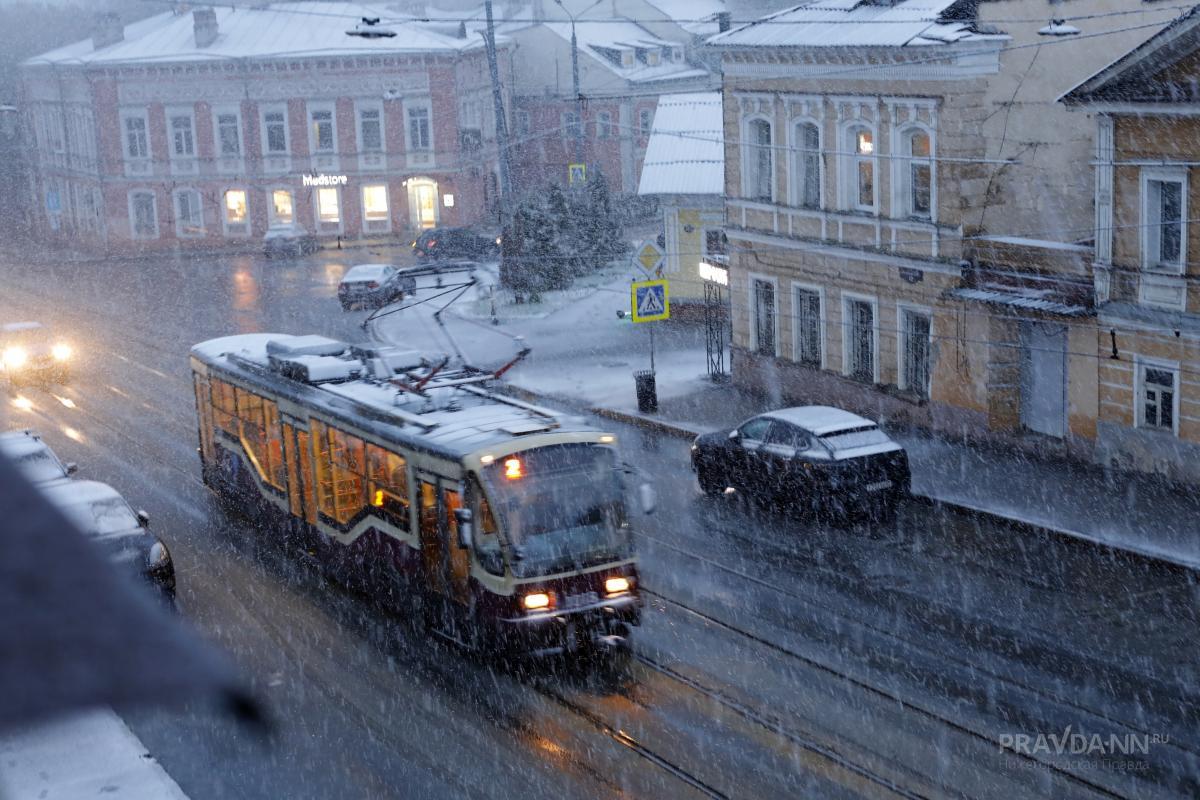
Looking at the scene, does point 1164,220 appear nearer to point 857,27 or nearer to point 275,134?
point 857,27

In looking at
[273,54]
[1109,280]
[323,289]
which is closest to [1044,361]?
[1109,280]

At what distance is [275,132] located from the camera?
6366 cm

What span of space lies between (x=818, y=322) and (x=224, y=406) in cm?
1326

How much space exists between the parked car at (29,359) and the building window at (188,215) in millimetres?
29181

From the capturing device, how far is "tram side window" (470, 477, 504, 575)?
1430 cm

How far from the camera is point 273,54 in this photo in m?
62.4

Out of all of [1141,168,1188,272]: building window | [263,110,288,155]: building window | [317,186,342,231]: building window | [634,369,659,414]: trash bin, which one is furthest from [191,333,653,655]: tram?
[263,110,288,155]: building window

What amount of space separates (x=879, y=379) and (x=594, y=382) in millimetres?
7632

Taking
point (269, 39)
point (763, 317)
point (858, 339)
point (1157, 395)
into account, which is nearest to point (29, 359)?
point (763, 317)

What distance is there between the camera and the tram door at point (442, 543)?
14758 millimetres

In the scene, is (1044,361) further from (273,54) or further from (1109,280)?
(273,54)

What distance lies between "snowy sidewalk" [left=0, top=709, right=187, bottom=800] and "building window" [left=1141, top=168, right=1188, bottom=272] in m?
16.0

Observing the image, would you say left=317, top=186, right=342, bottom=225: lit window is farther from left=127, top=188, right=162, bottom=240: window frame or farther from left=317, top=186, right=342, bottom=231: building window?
left=127, top=188, right=162, bottom=240: window frame

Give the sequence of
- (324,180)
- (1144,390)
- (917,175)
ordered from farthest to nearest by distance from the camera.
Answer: (324,180)
(917,175)
(1144,390)
